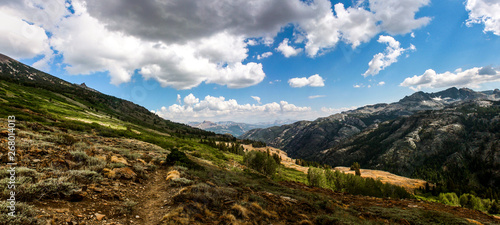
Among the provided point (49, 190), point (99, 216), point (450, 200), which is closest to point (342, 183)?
point (450, 200)

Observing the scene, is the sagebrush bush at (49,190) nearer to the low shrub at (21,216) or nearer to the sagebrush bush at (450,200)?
the low shrub at (21,216)

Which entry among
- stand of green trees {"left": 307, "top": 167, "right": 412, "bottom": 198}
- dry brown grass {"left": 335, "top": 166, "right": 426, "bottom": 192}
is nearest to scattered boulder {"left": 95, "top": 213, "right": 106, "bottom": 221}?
stand of green trees {"left": 307, "top": 167, "right": 412, "bottom": 198}

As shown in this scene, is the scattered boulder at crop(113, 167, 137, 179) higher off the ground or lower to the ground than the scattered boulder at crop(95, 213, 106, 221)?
higher

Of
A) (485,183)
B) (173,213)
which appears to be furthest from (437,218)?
(485,183)

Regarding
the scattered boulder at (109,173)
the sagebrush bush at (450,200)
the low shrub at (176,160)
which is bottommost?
the sagebrush bush at (450,200)

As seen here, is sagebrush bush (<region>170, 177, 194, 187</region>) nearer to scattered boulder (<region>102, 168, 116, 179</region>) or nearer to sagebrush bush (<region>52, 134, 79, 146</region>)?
scattered boulder (<region>102, 168, 116, 179</region>)

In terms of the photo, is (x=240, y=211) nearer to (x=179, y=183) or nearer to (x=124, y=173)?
(x=179, y=183)

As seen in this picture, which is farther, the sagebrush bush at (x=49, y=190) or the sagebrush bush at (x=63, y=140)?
the sagebrush bush at (x=63, y=140)

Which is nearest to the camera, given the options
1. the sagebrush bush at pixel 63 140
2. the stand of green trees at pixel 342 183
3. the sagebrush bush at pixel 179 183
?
the sagebrush bush at pixel 179 183

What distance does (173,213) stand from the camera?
1040cm

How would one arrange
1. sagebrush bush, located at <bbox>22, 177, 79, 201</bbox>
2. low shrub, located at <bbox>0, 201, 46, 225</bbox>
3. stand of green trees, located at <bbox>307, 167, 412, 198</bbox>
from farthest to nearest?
stand of green trees, located at <bbox>307, 167, 412, 198</bbox>, sagebrush bush, located at <bbox>22, 177, 79, 201</bbox>, low shrub, located at <bbox>0, 201, 46, 225</bbox>

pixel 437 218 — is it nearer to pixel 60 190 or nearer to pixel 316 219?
pixel 316 219

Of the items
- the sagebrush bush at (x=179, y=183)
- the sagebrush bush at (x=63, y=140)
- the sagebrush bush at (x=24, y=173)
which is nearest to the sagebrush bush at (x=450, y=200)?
the sagebrush bush at (x=179, y=183)

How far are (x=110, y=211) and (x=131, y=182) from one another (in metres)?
5.21
